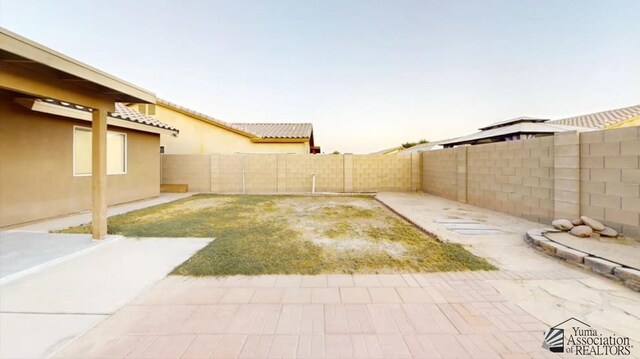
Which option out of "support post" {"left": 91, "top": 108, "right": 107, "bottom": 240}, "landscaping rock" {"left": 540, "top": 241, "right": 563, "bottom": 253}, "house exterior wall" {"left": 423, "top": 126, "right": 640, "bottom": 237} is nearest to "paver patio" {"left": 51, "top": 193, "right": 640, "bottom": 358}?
"landscaping rock" {"left": 540, "top": 241, "right": 563, "bottom": 253}

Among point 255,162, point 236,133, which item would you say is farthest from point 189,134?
point 255,162

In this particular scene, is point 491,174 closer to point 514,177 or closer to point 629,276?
point 514,177

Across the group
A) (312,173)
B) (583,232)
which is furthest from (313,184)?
(583,232)

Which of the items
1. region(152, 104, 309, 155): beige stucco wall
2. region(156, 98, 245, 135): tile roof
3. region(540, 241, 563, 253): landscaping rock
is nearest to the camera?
region(540, 241, 563, 253): landscaping rock

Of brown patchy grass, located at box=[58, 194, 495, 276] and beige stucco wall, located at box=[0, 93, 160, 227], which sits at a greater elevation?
beige stucco wall, located at box=[0, 93, 160, 227]

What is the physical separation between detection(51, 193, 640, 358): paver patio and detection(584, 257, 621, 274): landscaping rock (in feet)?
0.49

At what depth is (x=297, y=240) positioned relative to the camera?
4.64 meters

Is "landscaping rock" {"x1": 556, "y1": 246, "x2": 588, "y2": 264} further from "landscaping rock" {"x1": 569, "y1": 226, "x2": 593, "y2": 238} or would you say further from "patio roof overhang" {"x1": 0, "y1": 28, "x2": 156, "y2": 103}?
"patio roof overhang" {"x1": 0, "y1": 28, "x2": 156, "y2": 103}

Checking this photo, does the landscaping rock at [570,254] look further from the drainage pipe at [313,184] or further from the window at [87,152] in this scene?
the window at [87,152]

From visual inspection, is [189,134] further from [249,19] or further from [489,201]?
[489,201]

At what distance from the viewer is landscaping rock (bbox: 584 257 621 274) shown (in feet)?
9.92

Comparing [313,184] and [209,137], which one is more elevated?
[209,137]

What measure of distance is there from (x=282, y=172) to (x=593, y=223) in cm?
1047

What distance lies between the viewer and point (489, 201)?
7367 millimetres
